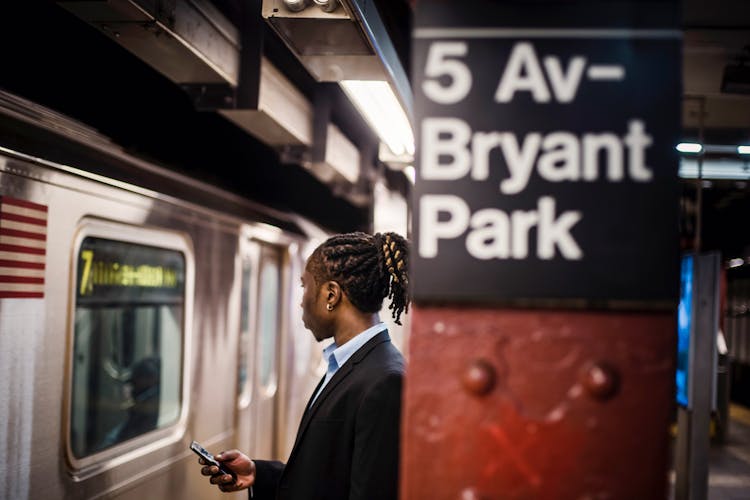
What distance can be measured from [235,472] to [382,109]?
2.28 meters

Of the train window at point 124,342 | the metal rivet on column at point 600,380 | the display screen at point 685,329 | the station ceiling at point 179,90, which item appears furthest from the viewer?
the station ceiling at point 179,90

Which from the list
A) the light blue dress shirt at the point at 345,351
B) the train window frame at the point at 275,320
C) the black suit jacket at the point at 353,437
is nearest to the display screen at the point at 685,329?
the light blue dress shirt at the point at 345,351

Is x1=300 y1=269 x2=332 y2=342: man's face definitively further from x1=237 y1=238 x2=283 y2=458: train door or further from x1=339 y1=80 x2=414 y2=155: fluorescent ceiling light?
x1=237 y1=238 x2=283 y2=458: train door

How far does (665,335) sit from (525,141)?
461 millimetres

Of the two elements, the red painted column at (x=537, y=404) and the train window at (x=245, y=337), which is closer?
the red painted column at (x=537, y=404)

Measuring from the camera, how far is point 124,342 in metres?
3.71

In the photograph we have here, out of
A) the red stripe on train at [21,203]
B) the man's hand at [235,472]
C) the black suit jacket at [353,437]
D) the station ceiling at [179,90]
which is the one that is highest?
the station ceiling at [179,90]

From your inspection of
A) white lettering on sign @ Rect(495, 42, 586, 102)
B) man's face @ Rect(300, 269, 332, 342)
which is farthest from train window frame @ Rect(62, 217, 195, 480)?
white lettering on sign @ Rect(495, 42, 586, 102)

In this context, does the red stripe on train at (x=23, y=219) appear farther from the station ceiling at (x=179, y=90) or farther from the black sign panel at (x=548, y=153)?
the black sign panel at (x=548, y=153)

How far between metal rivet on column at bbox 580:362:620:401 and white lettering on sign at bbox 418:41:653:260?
8.5 inches

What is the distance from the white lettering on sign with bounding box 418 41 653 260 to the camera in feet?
4.75

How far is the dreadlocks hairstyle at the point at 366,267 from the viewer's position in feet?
8.06

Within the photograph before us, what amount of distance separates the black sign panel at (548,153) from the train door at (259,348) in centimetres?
381

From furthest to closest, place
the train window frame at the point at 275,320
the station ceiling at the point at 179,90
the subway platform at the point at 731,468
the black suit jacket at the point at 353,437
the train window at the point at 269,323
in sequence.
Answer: the subway platform at the point at 731,468 → the train window at the point at 269,323 → the train window frame at the point at 275,320 → the station ceiling at the point at 179,90 → the black suit jacket at the point at 353,437
